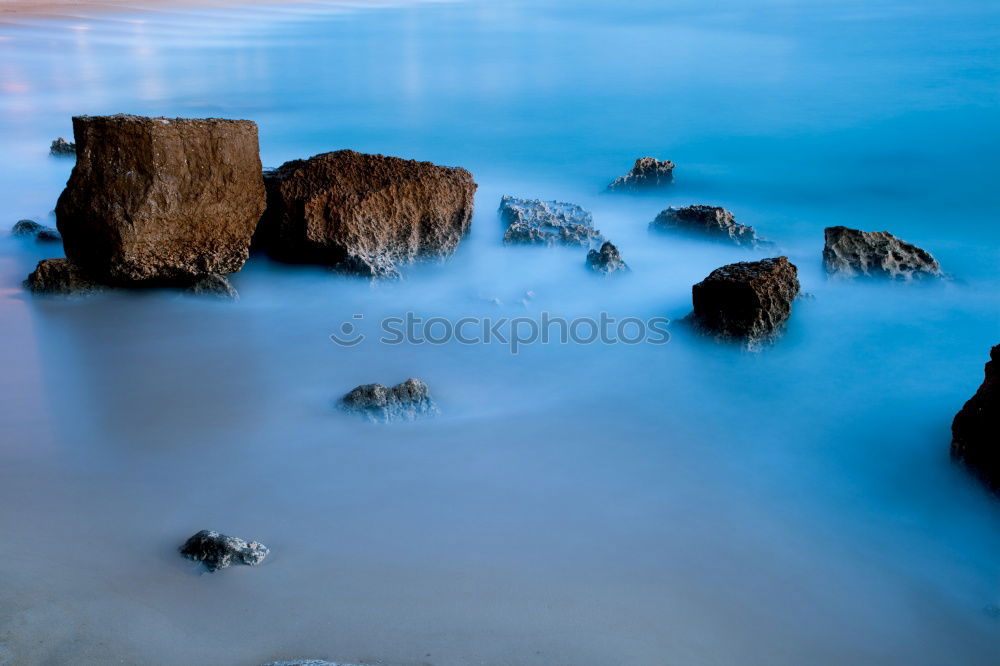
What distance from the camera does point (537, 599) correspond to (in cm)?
271

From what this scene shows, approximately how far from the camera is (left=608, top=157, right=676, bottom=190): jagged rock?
7398 millimetres

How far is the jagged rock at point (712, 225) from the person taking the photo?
20.1 ft

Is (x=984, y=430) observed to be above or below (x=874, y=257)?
below

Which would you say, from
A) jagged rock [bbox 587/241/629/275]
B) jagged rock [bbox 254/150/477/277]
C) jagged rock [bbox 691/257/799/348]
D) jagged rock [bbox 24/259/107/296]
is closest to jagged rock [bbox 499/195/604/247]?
jagged rock [bbox 587/241/629/275]

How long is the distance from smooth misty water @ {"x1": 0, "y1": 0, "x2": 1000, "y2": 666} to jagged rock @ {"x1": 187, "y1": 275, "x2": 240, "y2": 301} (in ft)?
0.28

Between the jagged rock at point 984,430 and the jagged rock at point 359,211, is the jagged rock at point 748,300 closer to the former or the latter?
the jagged rock at point 984,430

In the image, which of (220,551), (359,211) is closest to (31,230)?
(359,211)

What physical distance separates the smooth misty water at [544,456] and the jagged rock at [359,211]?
0.62 ft

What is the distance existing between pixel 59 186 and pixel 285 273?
11.6 feet

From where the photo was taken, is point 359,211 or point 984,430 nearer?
point 984,430

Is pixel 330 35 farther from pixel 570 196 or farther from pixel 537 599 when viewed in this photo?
pixel 537 599

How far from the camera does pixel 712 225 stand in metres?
6.14

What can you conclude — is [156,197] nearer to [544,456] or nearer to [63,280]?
[63,280]

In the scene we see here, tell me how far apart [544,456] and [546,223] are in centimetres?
297
